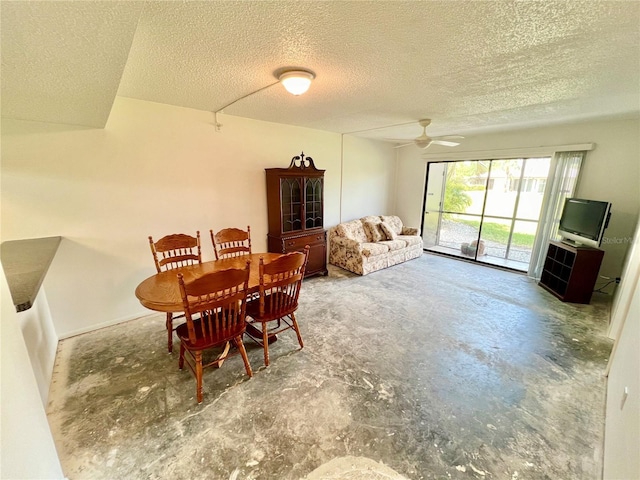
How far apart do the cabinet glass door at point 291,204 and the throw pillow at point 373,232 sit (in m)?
1.70

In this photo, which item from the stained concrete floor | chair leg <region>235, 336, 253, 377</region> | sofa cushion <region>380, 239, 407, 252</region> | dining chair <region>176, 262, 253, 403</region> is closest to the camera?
the stained concrete floor

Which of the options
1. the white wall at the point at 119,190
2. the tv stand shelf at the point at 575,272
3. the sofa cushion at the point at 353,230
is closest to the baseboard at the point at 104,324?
the white wall at the point at 119,190

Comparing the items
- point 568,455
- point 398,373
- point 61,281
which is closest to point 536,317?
point 568,455

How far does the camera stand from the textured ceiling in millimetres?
1224

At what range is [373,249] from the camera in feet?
15.0

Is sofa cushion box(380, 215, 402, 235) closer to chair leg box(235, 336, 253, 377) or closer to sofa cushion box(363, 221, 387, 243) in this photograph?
sofa cushion box(363, 221, 387, 243)

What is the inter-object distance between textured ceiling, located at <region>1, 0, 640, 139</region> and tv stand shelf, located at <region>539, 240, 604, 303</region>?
1749 millimetres

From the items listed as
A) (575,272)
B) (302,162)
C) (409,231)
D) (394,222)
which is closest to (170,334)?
(302,162)

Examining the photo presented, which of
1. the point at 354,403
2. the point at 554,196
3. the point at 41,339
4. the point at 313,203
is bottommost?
the point at 354,403

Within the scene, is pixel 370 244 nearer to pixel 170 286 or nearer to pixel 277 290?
pixel 277 290

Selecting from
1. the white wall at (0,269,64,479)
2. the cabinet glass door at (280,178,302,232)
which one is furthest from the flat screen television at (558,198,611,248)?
the white wall at (0,269,64,479)

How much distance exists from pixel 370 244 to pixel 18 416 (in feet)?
14.4

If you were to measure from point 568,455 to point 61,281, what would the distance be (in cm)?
429

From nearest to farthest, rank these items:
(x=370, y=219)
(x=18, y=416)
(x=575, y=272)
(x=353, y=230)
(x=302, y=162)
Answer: (x=18, y=416)
(x=575, y=272)
(x=302, y=162)
(x=353, y=230)
(x=370, y=219)
